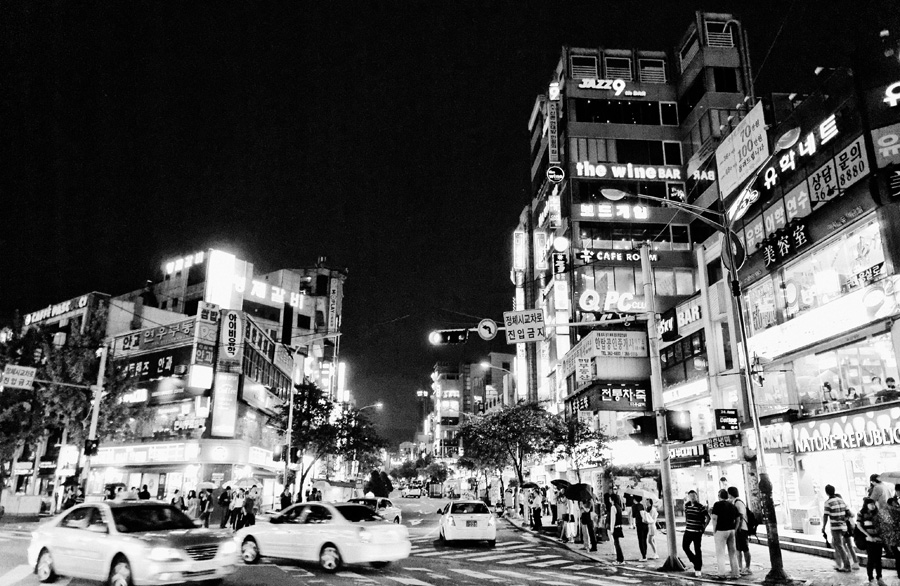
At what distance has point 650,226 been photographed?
193 ft

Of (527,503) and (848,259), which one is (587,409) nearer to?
(527,503)

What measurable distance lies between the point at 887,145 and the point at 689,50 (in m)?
50.3

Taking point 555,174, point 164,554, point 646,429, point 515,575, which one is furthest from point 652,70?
point 164,554

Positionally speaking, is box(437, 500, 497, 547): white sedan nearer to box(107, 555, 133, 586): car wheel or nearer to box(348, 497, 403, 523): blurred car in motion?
box(348, 497, 403, 523): blurred car in motion

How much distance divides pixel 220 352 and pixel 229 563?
119 ft

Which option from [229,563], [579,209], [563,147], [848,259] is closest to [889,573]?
[848,259]

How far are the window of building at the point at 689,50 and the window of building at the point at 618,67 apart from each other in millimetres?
5355

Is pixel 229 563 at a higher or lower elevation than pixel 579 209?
lower

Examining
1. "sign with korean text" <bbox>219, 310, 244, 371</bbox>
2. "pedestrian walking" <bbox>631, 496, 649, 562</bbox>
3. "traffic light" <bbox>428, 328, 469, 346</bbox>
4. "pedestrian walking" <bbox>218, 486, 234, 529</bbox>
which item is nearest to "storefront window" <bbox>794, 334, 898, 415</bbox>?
"pedestrian walking" <bbox>631, 496, 649, 562</bbox>

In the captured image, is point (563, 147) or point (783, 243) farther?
point (563, 147)

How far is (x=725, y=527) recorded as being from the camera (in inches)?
530

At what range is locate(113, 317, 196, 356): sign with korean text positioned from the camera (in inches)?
1768

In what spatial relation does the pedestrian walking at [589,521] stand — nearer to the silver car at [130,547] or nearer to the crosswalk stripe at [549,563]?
the crosswalk stripe at [549,563]

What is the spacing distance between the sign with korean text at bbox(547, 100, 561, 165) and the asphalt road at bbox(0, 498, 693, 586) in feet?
156
